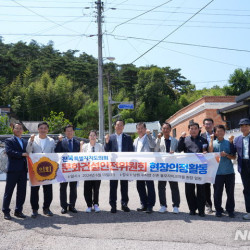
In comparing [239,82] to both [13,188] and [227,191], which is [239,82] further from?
[13,188]

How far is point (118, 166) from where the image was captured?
6664 millimetres

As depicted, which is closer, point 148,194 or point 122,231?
point 122,231

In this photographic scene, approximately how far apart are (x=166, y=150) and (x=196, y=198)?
1145 millimetres

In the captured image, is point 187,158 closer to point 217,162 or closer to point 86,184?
point 217,162

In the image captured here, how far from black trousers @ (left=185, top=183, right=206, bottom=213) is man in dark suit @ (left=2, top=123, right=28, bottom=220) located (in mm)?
3274

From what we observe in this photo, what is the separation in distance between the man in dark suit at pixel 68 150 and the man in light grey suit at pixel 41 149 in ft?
0.66

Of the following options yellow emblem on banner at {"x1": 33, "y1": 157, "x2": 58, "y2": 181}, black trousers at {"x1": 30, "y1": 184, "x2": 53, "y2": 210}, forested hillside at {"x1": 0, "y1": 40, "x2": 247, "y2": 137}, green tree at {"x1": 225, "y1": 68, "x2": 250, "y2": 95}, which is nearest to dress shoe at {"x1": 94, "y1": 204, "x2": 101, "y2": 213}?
black trousers at {"x1": 30, "y1": 184, "x2": 53, "y2": 210}

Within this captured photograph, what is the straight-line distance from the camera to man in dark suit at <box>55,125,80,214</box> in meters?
6.52

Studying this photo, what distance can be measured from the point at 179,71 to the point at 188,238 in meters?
57.5

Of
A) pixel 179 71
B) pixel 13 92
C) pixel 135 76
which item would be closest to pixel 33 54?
pixel 13 92

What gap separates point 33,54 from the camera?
50.7 m

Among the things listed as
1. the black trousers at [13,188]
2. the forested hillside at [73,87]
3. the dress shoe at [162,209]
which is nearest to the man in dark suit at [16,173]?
the black trousers at [13,188]

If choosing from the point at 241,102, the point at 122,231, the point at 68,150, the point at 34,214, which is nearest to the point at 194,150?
the point at 122,231

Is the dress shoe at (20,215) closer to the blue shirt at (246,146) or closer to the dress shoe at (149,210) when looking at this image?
the dress shoe at (149,210)
